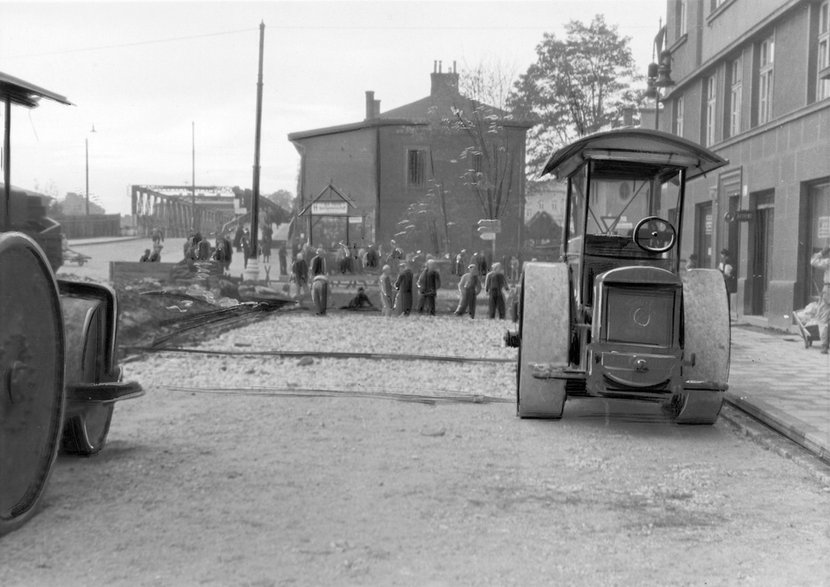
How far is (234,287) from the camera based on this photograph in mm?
23500

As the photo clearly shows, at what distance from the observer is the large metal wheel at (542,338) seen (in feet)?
27.4

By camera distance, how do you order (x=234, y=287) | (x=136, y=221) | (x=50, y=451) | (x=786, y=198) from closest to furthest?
(x=50, y=451)
(x=786, y=198)
(x=234, y=287)
(x=136, y=221)

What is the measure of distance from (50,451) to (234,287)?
18.6 meters

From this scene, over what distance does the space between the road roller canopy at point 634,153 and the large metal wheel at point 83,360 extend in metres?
4.50


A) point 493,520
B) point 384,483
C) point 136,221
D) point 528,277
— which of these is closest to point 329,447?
point 384,483

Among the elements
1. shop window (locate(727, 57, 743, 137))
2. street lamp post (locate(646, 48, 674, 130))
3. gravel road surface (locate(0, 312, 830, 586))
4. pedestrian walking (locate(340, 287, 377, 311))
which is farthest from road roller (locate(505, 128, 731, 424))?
street lamp post (locate(646, 48, 674, 130))

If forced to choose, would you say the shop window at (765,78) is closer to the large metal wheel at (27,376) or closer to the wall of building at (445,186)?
the large metal wheel at (27,376)

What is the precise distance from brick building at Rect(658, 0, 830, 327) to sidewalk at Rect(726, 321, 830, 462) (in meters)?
3.51

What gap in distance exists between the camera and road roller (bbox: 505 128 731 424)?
8.02 meters

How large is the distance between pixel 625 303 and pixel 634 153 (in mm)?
1551

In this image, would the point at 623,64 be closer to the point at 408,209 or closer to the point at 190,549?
the point at 408,209

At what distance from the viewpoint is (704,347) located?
8328 millimetres

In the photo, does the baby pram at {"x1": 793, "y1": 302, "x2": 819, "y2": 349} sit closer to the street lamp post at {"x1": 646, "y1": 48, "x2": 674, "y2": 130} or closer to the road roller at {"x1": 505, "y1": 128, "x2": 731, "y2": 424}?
the road roller at {"x1": 505, "y1": 128, "x2": 731, "y2": 424}

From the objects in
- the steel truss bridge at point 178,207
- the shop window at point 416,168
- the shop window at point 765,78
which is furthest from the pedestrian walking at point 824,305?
the steel truss bridge at point 178,207
